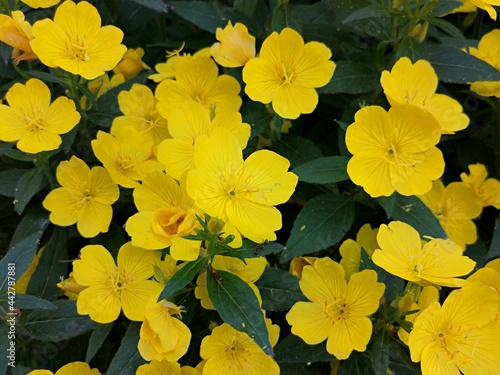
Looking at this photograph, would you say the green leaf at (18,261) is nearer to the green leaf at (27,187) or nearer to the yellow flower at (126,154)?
the green leaf at (27,187)

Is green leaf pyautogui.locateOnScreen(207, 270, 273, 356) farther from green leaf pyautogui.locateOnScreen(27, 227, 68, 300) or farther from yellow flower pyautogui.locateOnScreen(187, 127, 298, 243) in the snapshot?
green leaf pyautogui.locateOnScreen(27, 227, 68, 300)

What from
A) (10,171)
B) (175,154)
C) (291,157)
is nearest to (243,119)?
(291,157)

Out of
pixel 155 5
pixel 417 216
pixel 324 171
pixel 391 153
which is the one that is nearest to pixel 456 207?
pixel 417 216

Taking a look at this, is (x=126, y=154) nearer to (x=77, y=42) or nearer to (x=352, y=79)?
(x=77, y=42)

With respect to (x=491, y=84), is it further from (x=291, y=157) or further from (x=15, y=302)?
(x=15, y=302)

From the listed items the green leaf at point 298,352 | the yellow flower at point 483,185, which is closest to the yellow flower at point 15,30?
the green leaf at point 298,352

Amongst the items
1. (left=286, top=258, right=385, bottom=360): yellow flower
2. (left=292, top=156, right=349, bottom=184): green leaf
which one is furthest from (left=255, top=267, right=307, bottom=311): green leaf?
(left=292, top=156, right=349, bottom=184): green leaf
